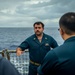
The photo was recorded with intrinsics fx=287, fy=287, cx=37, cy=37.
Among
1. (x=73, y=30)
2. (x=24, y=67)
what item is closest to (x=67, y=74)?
(x=73, y=30)

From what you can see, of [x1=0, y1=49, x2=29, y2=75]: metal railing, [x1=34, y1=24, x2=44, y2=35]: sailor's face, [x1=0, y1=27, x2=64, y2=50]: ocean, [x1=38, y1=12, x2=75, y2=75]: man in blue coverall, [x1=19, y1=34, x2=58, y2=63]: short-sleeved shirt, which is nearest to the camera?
[x1=38, y1=12, x2=75, y2=75]: man in blue coverall

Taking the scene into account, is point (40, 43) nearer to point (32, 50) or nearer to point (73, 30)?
point (32, 50)

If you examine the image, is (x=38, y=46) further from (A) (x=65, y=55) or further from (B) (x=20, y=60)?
(A) (x=65, y=55)

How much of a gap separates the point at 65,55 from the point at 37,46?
10.7 ft

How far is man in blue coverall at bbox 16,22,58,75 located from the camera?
6.24 meters

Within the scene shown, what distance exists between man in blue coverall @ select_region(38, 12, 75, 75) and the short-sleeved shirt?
3.11 m

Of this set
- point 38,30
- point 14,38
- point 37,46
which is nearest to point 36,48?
point 37,46

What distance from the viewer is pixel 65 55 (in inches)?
119

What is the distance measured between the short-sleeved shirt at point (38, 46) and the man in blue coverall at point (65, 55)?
3108 mm

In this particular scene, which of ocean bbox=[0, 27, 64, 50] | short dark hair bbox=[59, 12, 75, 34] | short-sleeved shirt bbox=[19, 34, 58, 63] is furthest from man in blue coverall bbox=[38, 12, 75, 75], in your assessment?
ocean bbox=[0, 27, 64, 50]

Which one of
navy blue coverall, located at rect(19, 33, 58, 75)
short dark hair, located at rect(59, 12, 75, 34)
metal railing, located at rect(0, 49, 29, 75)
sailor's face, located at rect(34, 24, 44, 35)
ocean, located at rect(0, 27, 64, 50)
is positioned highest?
short dark hair, located at rect(59, 12, 75, 34)

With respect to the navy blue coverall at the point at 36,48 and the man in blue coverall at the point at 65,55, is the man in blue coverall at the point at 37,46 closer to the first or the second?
the navy blue coverall at the point at 36,48

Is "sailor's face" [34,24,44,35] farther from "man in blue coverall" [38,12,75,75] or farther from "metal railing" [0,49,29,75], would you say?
"man in blue coverall" [38,12,75,75]

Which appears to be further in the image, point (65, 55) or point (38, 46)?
point (38, 46)
